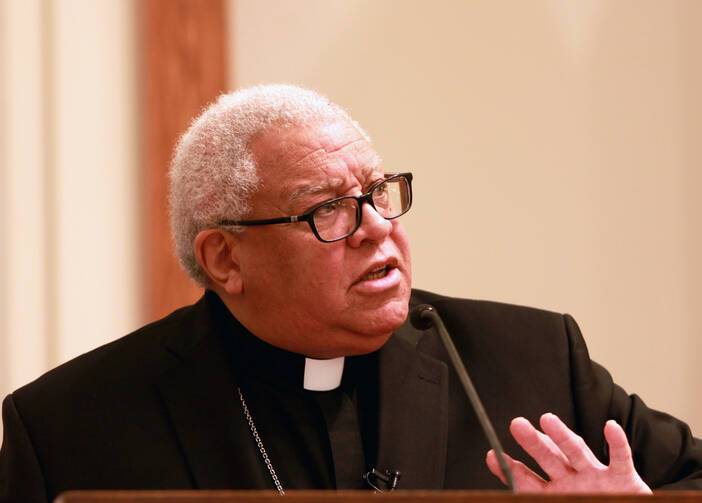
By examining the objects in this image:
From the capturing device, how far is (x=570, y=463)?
1.79m

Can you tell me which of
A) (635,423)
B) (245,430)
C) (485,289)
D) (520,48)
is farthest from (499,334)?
(520,48)

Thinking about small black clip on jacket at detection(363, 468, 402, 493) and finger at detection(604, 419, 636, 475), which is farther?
small black clip on jacket at detection(363, 468, 402, 493)

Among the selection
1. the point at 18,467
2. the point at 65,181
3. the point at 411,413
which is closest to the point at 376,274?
the point at 411,413

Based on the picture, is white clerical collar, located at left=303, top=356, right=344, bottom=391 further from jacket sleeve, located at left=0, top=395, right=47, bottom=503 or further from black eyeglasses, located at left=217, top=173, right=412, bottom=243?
jacket sleeve, located at left=0, top=395, right=47, bottom=503

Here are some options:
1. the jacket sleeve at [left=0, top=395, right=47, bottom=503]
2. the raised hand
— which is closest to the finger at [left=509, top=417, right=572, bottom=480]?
the raised hand

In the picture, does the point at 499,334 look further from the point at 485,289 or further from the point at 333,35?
the point at 333,35

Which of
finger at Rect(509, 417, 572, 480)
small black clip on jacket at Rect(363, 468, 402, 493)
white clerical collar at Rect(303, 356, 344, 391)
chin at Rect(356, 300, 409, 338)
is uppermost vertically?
chin at Rect(356, 300, 409, 338)

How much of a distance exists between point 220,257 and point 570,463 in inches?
36.8

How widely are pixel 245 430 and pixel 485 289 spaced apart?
1.66m

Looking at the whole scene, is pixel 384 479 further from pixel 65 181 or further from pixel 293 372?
pixel 65 181

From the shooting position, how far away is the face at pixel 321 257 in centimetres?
211

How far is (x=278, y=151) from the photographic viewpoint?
216 cm

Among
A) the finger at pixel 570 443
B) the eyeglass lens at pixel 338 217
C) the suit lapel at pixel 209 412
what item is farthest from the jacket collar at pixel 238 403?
the finger at pixel 570 443

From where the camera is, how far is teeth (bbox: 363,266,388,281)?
6.99ft
